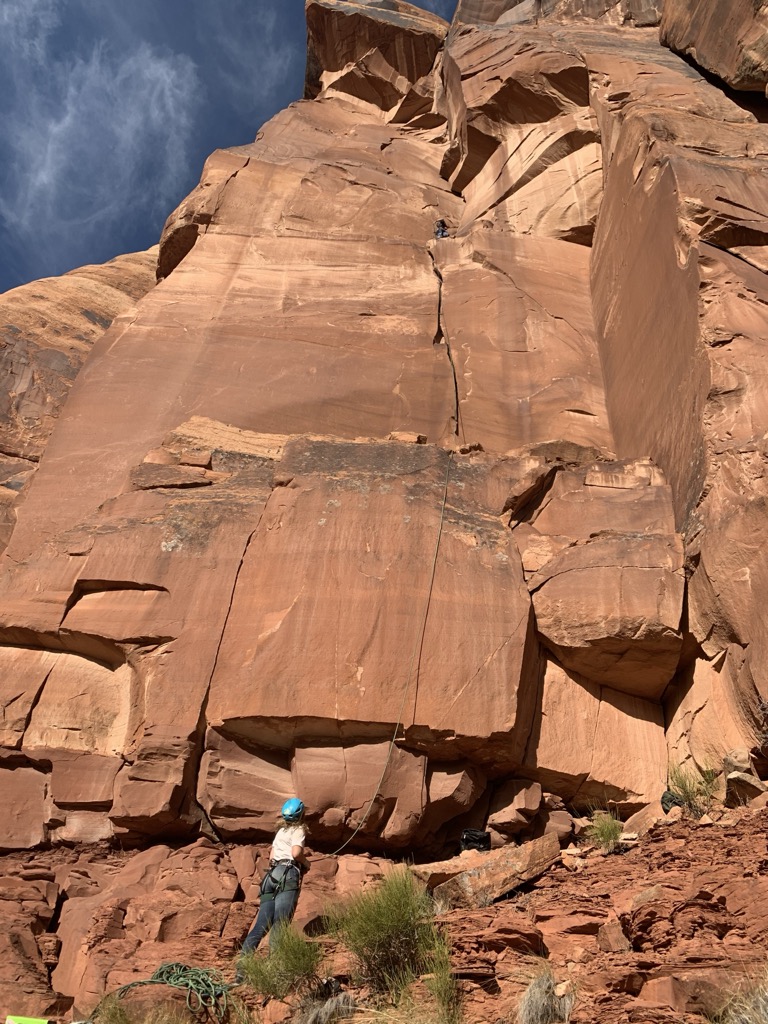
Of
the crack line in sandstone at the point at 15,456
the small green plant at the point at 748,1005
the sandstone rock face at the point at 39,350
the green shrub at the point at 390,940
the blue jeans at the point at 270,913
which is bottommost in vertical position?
the crack line in sandstone at the point at 15,456

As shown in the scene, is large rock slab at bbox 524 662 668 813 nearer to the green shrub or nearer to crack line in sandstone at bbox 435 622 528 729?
crack line in sandstone at bbox 435 622 528 729

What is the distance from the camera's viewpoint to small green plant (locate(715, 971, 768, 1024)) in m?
4.05

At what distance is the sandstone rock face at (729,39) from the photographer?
13.2 metres

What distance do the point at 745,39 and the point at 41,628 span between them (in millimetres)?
12614

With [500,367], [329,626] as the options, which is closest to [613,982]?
[329,626]

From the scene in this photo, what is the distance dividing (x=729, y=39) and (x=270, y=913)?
13.6m

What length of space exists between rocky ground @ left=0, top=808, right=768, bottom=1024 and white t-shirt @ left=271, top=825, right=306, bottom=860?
452mm

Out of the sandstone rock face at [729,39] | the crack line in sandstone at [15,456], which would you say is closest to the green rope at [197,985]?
the crack line in sandstone at [15,456]

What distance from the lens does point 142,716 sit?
833 centimetres

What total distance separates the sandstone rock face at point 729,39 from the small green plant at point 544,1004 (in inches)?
513

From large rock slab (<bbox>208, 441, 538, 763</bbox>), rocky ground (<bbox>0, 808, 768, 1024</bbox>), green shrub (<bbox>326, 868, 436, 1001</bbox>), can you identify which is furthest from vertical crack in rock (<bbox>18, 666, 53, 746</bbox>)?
green shrub (<bbox>326, 868, 436, 1001</bbox>)

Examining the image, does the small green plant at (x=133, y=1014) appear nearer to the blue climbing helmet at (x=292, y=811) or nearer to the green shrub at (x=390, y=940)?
the green shrub at (x=390, y=940)

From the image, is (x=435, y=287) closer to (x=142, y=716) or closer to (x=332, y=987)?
(x=142, y=716)

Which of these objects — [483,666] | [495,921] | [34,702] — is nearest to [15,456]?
[34,702]
